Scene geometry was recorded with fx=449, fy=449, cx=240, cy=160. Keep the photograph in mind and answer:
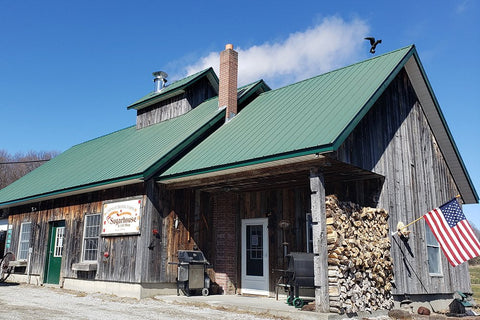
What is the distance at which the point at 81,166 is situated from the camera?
18.4m

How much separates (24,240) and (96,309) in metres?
10.8

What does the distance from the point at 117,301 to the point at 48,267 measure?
640cm

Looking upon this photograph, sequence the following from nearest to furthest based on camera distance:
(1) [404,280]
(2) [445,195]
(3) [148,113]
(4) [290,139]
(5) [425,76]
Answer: (4) [290,139], (1) [404,280], (5) [425,76], (2) [445,195], (3) [148,113]

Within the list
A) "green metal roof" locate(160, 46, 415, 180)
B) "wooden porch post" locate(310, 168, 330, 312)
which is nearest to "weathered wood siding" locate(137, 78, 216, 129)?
"green metal roof" locate(160, 46, 415, 180)

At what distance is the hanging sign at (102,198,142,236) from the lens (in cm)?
1316

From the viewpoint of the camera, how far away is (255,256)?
13703 millimetres

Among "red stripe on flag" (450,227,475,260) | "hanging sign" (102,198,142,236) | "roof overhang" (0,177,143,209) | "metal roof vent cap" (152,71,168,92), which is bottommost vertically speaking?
"red stripe on flag" (450,227,475,260)

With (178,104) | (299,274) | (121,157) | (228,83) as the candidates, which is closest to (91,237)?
(121,157)

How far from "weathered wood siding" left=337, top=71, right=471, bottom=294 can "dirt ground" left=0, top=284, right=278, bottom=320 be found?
4.42 meters

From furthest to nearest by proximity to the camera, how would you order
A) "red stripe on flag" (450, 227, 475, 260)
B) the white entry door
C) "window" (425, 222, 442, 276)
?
the white entry door → "window" (425, 222, 442, 276) → "red stripe on flag" (450, 227, 475, 260)

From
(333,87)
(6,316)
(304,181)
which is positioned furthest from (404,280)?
(6,316)

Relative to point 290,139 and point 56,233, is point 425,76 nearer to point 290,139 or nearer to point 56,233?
point 290,139

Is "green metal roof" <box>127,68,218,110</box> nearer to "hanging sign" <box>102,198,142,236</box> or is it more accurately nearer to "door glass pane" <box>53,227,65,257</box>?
"hanging sign" <box>102,198,142,236</box>

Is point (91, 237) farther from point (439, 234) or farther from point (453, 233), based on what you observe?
point (453, 233)
